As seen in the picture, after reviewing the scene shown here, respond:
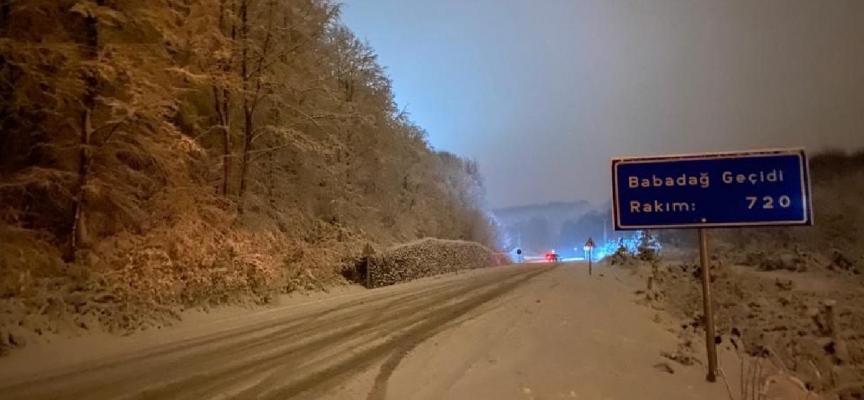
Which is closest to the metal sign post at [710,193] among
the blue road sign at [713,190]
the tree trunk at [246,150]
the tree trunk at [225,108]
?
the blue road sign at [713,190]

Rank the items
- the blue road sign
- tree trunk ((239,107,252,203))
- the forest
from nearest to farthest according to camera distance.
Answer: the blue road sign, the forest, tree trunk ((239,107,252,203))

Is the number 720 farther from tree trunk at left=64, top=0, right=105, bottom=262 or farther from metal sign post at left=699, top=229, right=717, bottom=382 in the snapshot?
tree trunk at left=64, top=0, right=105, bottom=262

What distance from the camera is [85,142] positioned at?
14750mm

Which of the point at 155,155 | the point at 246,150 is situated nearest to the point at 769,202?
the point at 155,155

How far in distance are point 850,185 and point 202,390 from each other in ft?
179

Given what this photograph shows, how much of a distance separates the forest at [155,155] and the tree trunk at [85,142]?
39 mm

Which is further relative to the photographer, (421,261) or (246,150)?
(421,261)

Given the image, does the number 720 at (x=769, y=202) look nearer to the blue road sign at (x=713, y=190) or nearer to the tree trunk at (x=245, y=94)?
the blue road sign at (x=713, y=190)

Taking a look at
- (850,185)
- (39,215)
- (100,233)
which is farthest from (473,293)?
(850,185)

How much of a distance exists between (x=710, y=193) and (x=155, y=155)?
43.9 ft

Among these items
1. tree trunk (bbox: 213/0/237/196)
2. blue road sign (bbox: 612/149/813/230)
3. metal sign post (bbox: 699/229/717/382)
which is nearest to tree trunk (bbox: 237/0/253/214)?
tree trunk (bbox: 213/0/237/196)

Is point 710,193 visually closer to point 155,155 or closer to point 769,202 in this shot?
point 769,202

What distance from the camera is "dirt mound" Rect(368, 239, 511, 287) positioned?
2861 centimetres

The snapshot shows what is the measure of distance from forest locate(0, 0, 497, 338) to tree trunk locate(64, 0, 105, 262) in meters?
0.04
